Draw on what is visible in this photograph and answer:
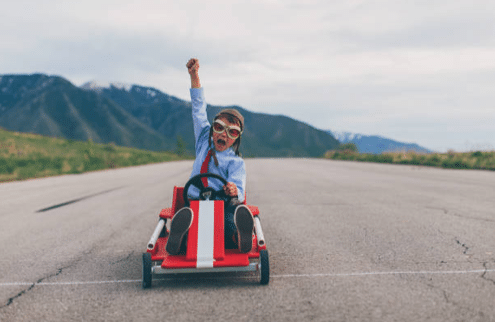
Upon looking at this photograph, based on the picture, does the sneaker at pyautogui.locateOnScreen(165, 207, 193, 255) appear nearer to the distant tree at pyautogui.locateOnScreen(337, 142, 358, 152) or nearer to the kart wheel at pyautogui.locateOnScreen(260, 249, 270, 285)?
the kart wheel at pyautogui.locateOnScreen(260, 249, 270, 285)

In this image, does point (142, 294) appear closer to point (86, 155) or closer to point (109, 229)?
point (109, 229)

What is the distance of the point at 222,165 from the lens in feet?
13.4

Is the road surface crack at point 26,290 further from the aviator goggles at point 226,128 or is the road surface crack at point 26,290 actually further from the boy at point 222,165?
the aviator goggles at point 226,128

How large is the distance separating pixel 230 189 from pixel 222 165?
0.39 metres

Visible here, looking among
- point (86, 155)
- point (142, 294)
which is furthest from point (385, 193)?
point (86, 155)

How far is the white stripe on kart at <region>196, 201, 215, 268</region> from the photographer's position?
3.39 meters

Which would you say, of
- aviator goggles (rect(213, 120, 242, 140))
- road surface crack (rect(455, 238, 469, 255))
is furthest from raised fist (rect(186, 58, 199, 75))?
road surface crack (rect(455, 238, 469, 255))

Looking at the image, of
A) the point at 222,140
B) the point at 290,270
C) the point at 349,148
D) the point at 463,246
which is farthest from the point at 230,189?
the point at 349,148

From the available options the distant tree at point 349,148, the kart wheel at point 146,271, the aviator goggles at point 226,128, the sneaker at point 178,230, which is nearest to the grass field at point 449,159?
the aviator goggles at point 226,128

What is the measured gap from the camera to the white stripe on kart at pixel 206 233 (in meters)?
3.39

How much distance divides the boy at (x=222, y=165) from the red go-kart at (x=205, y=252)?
98 mm

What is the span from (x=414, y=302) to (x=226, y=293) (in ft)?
4.49

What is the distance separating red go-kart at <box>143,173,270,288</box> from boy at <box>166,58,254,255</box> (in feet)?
0.32

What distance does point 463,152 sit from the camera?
25.4 m
